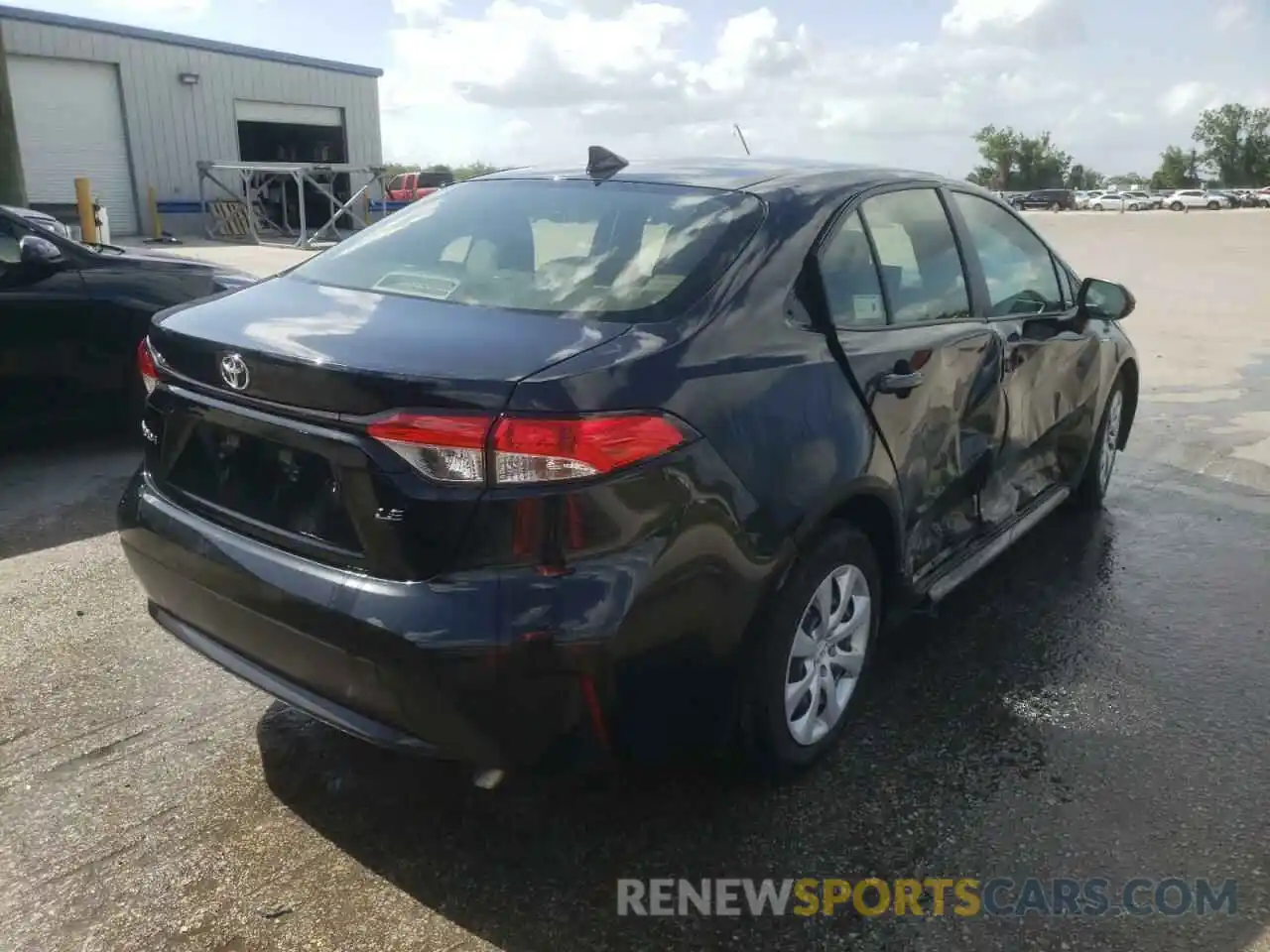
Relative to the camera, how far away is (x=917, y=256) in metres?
3.36

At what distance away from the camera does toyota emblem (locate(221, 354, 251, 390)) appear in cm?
237

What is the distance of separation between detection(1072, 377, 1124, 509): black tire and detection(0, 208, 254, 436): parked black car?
16.4 feet

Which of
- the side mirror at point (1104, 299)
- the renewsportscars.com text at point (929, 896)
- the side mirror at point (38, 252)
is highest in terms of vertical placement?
the side mirror at point (38, 252)

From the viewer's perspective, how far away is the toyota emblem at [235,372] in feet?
7.79

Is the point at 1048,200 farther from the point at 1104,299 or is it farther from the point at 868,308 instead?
the point at 868,308

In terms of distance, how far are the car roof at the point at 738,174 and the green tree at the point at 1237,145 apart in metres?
112

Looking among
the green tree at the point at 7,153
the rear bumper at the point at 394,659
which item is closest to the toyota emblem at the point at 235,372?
the rear bumper at the point at 394,659

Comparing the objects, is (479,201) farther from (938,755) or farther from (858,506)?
(938,755)

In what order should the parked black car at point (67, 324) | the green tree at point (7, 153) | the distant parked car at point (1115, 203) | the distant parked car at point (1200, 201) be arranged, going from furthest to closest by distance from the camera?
1. the distant parked car at point (1115, 203)
2. the distant parked car at point (1200, 201)
3. the green tree at point (7, 153)
4. the parked black car at point (67, 324)

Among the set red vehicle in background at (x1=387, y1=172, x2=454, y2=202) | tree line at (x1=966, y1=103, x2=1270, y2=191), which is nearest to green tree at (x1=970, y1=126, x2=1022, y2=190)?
tree line at (x1=966, y1=103, x2=1270, y2=191)

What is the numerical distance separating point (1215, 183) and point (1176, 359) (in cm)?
10642

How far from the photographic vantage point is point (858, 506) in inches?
112

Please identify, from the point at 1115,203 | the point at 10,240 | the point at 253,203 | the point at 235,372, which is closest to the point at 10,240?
the point at 10,240

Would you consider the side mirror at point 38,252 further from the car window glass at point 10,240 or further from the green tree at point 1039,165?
the green tree at point 1039,165
